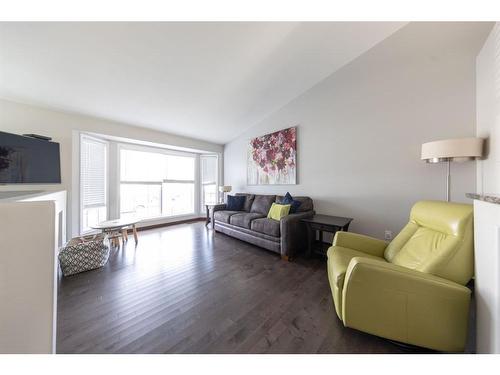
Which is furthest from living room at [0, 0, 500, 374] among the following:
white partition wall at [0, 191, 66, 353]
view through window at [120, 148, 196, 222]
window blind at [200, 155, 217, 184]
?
window blind at [200, 155, 217, 184]

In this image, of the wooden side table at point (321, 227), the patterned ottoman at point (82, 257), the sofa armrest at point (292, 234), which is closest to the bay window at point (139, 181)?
the patterned ottoman at point (82, 257)

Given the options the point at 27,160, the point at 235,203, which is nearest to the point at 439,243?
the point at 235,203

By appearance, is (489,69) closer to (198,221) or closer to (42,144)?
(42,144)

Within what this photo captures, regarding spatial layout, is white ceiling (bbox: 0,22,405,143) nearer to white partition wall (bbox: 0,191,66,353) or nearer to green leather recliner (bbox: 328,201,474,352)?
white partition wall (bbox: 0,191,66,353)

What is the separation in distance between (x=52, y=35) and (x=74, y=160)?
1.93 meters

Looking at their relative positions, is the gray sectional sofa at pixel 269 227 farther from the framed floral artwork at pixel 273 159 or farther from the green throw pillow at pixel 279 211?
the framed floral artwork at pixel 273 159

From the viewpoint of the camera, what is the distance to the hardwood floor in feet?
3.75

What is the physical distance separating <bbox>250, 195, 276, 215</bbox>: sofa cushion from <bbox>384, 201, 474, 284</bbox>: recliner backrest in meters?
2.01

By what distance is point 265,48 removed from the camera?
208cm

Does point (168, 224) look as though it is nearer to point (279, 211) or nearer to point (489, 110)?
point (279, 211)

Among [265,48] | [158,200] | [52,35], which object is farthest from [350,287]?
[158,200]

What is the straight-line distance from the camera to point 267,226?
8.69 feet

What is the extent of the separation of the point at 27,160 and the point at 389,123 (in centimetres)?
457

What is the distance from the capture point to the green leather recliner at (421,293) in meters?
1.02
